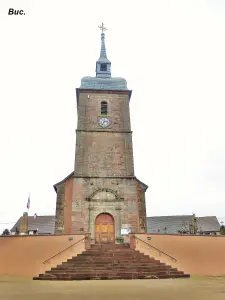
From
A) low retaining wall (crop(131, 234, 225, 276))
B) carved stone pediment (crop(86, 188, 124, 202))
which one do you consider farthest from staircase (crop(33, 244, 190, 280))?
carved stone pediment (crop(86, 188, 124, 202))

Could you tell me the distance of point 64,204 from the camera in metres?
20.0

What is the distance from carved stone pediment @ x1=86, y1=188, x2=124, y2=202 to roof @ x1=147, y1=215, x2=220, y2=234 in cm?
2481

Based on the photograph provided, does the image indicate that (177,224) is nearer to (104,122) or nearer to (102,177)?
(104,122)

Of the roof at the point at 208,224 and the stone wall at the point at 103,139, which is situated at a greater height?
the stone wall at the point at 103,139

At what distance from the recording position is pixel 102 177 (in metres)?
20.3

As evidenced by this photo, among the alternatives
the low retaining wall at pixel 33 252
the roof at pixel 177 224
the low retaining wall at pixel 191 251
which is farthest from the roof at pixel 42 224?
the low retaining wall at pixel 191 251

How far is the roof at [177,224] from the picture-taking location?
138ft

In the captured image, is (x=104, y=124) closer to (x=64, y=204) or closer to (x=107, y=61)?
(x=64, y=204)

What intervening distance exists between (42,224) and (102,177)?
25869 mm

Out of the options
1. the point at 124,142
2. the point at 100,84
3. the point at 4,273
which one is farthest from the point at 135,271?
the point at 100,84

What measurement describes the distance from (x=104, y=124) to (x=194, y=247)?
Result: 1234cm

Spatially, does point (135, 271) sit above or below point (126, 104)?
below

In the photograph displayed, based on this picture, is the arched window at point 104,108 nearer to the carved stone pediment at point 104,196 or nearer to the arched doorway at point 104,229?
the carved stone pediment at point 104,196

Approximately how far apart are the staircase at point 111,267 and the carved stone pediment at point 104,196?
214 inches
